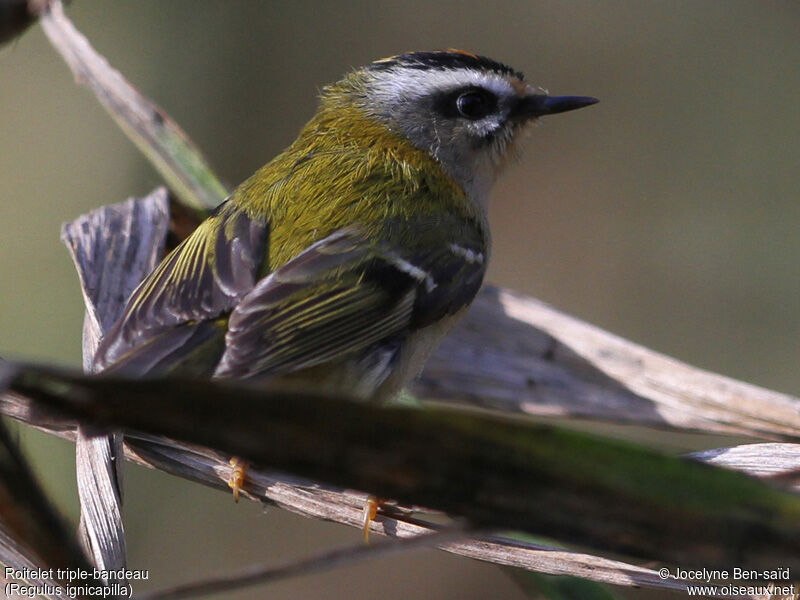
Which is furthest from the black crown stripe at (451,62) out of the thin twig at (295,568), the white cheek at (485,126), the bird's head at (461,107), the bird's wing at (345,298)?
the thin twig at (295,568)

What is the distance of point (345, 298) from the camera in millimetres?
1781

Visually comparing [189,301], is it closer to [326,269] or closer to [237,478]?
[326,269]

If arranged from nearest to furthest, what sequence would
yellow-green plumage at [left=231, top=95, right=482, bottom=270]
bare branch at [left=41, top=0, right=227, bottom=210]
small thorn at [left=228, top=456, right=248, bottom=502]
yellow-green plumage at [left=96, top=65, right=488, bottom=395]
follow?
small thorn at [left=228, top=456, right=248, bottom=502]
yellow-green plumage at [left=96, top=65, right=488, bottom=395]
yellow-green plumage at [left=231, top=95, right=482, bottom=270]
bare branch at [left=41, top=0, right=227, bottom=210]

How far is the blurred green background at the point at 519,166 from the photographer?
3.41 m

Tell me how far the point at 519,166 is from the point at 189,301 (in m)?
2.03

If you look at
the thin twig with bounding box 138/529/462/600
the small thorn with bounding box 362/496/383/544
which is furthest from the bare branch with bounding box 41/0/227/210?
the thin twig with bounding box 138/529/462/600

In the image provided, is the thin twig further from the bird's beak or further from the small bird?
the bird's beak

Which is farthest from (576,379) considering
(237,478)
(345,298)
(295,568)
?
(295,568)

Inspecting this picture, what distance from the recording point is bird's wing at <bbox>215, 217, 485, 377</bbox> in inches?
63.7

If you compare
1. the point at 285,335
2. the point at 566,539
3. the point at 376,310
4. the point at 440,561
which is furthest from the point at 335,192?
the point at 440,561

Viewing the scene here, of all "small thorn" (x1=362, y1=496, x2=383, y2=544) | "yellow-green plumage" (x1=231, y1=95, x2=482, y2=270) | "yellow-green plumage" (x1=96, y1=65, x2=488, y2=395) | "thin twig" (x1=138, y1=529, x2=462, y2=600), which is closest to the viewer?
"thin twig" (x1=138, y1=529, x2=462, y2=600)

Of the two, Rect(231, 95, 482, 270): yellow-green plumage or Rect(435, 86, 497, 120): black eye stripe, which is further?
Rect(435, 86, 497, 120): black eye stripe

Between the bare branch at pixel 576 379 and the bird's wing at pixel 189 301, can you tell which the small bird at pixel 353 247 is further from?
the bare branch at pixel 576 379

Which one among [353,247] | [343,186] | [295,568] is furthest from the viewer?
[343,186]
